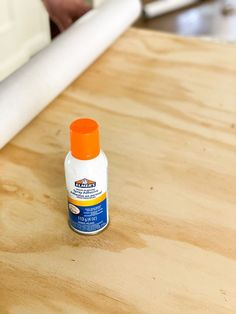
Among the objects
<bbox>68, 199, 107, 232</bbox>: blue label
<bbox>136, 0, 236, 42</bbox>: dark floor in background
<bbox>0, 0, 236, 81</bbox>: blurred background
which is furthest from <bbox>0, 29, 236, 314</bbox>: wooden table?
<bbox>136, 0, 236, 42</bbox>: dark floor in background

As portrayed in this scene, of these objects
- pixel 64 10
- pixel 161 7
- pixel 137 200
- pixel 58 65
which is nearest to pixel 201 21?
pixel 161 7

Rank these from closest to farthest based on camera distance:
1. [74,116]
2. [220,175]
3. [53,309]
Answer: [53,309], [220,175], [74,116]

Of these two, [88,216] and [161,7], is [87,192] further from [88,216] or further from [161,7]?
[161,7]

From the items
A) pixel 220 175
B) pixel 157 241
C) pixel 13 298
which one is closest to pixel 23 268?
pixel 13 298

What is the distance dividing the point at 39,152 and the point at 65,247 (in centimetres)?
17

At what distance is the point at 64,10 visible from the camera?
0.91m

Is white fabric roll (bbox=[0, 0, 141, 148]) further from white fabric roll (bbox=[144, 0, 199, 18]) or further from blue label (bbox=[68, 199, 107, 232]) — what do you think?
white fabric roll (bbox=[144, 0, 199, 18])

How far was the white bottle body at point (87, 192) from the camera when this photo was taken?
468 mm

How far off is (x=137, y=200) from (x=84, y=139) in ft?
0.44

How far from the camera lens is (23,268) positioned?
468 millimetres

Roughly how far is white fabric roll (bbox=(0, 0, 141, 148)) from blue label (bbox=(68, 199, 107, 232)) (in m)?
0.18

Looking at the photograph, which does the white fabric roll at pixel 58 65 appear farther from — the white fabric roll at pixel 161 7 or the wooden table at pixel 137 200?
the white fabric roll at pixel 161 7

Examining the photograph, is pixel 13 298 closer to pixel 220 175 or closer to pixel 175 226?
pixel 175 226

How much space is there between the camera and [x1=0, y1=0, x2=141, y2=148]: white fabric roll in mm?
626
